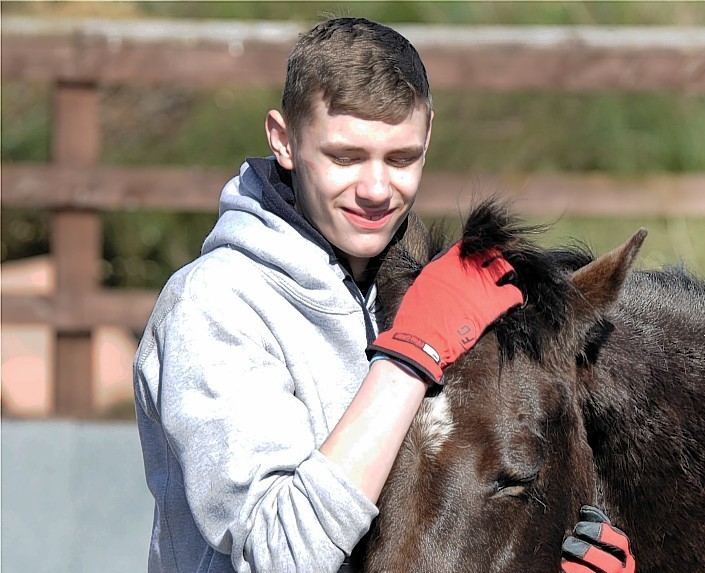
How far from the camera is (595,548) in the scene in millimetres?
1876

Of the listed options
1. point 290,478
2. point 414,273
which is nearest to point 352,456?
point 290,478

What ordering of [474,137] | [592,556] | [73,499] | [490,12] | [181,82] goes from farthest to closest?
[490,12] < [474,137] < [181,82] < [73,499] < [592,556]

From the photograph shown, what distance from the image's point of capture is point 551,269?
75.9 inches

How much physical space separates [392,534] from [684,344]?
0.84m

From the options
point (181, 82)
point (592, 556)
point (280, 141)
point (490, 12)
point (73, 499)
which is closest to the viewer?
point (592, 556)

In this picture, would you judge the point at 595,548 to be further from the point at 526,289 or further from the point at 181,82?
the point at 181,82

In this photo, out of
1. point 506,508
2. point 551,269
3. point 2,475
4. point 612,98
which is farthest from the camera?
point 612,98

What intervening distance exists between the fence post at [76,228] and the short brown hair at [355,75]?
152 inches

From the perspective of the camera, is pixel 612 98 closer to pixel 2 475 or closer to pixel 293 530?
pixel 2 475

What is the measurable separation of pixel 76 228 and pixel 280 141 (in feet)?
12.7

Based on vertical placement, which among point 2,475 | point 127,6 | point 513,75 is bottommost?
point 2,475

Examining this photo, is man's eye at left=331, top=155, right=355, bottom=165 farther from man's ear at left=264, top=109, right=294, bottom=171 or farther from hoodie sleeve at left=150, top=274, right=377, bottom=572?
hoodie sleeve at left=150, top=274, right=377, bottom=572

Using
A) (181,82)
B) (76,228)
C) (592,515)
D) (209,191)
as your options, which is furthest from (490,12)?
(592,515)

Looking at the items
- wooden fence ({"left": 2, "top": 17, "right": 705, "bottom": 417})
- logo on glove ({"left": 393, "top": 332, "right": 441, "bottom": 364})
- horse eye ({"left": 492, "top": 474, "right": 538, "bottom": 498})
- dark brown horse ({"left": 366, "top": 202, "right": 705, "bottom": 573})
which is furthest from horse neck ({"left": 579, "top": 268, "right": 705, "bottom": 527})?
Answer: wooden fence ({"left": 2, "top": 17, "right": 705, "bottom": 417})
